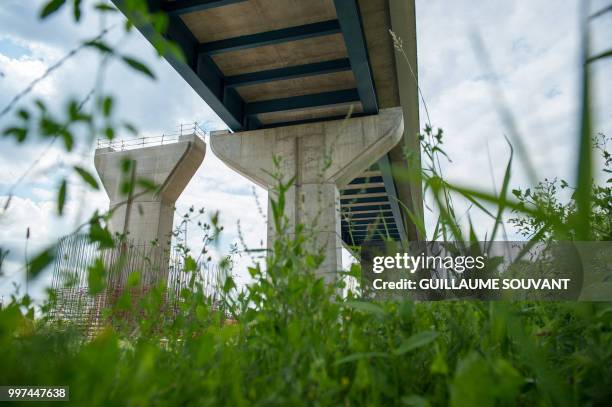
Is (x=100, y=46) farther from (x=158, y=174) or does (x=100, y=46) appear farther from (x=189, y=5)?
(x=158, y=174)

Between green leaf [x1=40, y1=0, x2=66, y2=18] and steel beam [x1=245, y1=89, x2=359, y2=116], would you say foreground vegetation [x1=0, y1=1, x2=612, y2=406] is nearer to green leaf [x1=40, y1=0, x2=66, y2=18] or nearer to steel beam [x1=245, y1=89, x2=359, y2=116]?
green leaf [x1=40, y1=0, x2=66, y2=18]

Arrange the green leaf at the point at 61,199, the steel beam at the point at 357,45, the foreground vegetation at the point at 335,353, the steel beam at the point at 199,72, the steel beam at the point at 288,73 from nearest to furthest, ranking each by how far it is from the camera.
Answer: the foreground vegetation at the point at 335,353 → the green leaf at the point at 61,199 → the steel beam at the point at 357,45 → the steel beam at the point at 199,72 → the steel beam at the point at 288,73

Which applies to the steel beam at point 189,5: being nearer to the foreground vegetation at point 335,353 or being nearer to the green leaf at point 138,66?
the foreground vegetation at point 335,353

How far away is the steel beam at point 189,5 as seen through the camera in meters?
7.45

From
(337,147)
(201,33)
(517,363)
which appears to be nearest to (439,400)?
(517,363)

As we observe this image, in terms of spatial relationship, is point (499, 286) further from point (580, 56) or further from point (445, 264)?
point (580, 56)

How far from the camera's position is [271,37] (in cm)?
866

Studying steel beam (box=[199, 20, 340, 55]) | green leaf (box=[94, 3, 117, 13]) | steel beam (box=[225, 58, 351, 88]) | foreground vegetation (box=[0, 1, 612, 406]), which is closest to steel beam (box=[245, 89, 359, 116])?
steel beam (box=[225, 58, 351, 88])

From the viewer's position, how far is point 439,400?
0.90 metres

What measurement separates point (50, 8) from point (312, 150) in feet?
35.0

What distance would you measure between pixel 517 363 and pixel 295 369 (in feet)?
2.01

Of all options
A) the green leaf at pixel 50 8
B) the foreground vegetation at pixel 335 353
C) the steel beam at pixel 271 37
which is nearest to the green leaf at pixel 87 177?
the foreground vegetation at pixel 335 353

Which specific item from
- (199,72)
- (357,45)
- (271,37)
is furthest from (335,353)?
(199,72)

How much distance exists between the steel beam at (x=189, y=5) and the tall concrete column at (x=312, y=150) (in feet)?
13.3
